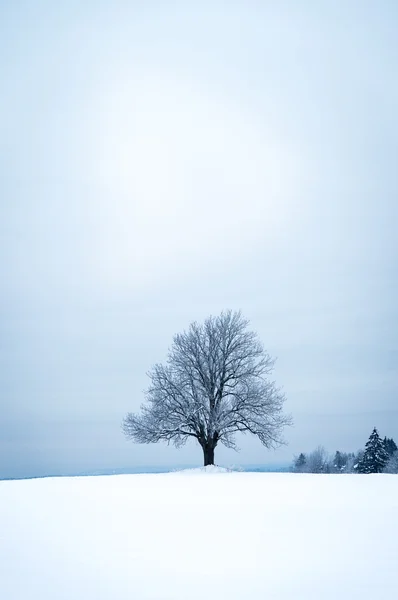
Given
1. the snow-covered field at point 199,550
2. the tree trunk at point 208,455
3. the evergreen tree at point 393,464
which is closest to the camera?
the snow-covered field at point 199,550

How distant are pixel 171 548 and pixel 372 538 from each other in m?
2.71

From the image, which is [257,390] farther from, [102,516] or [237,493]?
[102,516]

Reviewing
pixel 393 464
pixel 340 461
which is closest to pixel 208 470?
pixel 393 464

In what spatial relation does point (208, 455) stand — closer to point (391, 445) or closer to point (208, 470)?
point (208, 470)

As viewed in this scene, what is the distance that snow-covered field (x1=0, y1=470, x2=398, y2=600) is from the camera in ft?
16.4

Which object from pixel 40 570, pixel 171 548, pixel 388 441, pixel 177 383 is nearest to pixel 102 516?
pixel 171 548

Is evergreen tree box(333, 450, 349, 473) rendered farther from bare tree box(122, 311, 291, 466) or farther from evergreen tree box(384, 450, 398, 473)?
bare tree box(122, 311, 291, 466)

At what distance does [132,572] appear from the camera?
18.1 feet

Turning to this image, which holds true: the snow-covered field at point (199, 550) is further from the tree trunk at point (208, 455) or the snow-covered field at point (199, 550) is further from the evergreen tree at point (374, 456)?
the evergreen tree at point (374, 456)

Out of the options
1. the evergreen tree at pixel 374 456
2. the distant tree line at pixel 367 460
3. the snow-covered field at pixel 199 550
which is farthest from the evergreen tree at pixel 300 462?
the snow-covered field at pixel 199 550

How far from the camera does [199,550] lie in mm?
6422

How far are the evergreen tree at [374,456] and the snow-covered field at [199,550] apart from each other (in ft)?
118

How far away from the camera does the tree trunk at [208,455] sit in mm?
28147

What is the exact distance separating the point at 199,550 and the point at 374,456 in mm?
41778
